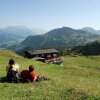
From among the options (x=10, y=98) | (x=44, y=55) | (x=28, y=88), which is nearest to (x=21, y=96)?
(x=10, y=98)

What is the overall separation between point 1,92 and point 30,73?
193 inches

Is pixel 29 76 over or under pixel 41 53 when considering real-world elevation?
under

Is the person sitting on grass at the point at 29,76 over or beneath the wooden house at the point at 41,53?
beneath

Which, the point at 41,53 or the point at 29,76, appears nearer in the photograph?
the point at 29,76

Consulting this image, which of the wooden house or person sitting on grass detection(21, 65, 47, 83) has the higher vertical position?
the wooden house

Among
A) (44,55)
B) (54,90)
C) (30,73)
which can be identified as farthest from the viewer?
(44,55)

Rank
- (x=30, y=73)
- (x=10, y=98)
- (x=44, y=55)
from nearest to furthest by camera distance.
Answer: (x=10, y=98)
(x=30, y=73)
(x=44, y=55)

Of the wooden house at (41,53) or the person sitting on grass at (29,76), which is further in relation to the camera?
the wooden house at (41,53)

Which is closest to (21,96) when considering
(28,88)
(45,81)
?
(28,88)

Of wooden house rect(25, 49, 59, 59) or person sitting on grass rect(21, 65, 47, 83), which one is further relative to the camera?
wooden house rect(25, 49, 59, 59)

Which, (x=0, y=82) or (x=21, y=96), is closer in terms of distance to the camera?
(x=21, y=96)

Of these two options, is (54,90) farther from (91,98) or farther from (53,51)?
(53,51)

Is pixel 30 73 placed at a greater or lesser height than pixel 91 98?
greater

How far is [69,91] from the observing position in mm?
20031
